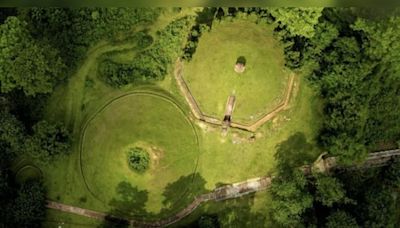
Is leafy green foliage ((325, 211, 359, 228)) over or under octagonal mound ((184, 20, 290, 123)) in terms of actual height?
under

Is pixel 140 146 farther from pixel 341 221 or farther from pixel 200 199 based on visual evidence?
pixel 341 221

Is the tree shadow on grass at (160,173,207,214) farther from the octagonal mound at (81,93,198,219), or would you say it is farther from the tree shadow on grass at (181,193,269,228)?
the tree shadow on grass at (181,193,269,228)

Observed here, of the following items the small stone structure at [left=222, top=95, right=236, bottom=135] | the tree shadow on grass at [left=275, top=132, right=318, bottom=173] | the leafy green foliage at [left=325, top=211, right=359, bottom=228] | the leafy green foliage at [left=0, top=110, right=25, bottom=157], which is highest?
the small stone structure at [left=222, top=95, right=236, bottom=135]

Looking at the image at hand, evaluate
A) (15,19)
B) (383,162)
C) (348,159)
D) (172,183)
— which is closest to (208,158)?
(172,183)

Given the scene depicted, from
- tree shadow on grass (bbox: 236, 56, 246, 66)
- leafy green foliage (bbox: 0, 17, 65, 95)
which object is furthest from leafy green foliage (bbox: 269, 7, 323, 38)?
leafy green foliage (bbox: 0, 17, 65, 95)

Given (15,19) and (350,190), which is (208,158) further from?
(15,19)

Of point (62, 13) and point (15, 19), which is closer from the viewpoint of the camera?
point (15, 19)

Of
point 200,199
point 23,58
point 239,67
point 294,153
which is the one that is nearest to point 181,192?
point 200,199

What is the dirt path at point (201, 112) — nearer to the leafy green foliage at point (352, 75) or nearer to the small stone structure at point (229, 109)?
the small stone structure at point (229, 109)
